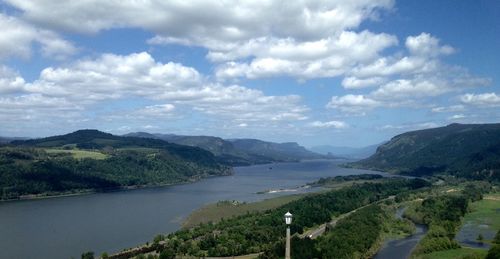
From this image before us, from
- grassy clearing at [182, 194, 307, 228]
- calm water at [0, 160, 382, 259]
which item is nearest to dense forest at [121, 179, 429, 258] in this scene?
calm water at [0, 160, 382, 259]

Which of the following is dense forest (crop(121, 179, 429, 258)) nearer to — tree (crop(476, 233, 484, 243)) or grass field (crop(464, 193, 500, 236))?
tree (crop(476, 233, 484, 243))

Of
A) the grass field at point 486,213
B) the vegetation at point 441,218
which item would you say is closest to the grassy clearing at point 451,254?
the vegetation at point 441,218

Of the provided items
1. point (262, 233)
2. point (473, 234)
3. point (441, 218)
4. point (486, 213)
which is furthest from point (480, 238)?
point (262, 233)

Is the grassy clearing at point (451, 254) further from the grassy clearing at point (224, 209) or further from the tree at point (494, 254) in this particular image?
the grassy clearing at point (224, 209)

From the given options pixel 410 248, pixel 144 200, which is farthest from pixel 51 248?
pixel 144 200

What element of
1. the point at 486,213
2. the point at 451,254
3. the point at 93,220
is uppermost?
the point at 486,213

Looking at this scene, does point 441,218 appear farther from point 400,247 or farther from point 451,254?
point 451,254
